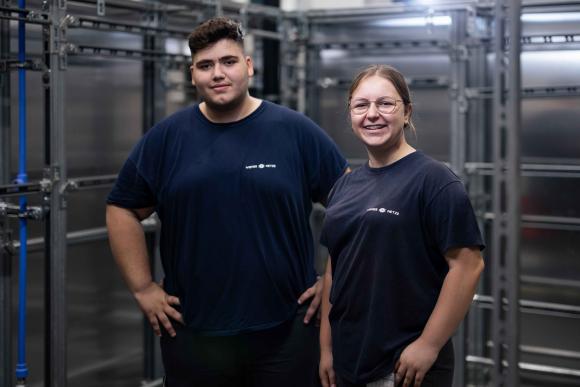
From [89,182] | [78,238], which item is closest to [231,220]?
[89,182]

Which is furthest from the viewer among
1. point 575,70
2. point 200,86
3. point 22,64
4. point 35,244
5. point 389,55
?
point 389,55

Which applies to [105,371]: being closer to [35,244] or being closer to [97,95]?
[35,244]

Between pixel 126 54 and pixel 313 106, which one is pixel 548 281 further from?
pixel 126 54

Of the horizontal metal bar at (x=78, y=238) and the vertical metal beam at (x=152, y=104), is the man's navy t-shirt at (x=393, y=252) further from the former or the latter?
the vertical metal beam at (x=152, y=104)

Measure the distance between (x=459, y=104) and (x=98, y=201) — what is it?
1.72 metres

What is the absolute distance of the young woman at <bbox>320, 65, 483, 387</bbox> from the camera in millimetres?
1872

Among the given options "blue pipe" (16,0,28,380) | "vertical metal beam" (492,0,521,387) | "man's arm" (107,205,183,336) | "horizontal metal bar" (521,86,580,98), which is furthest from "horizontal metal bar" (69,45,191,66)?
"vertical metal beam" (492,0,521,387)

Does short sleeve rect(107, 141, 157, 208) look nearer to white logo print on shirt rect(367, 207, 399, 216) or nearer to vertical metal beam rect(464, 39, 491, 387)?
white logo print on shirt rect(367, 207, 399, 216)

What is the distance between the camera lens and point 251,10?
3951mm

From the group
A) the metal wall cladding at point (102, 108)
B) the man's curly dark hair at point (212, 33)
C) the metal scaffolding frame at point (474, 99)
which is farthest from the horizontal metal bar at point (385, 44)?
the man's curly dark hair at point (212, 33)

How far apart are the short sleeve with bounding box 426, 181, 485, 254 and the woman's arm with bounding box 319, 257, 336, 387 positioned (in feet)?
1.28

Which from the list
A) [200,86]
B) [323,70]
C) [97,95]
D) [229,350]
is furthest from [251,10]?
[229,350]

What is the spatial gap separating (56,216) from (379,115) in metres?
1.44

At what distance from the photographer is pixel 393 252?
189 centimetres
